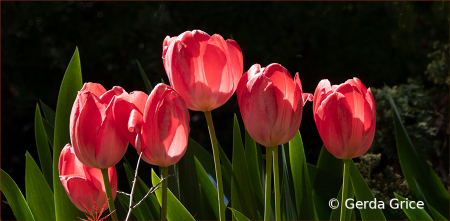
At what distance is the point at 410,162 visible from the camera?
0.76m

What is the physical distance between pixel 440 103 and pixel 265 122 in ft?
3.31

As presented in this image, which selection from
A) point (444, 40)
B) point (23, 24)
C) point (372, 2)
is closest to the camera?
point (444, 40)

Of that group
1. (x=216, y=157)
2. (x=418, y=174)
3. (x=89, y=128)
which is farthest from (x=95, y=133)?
(x=418, y=174)

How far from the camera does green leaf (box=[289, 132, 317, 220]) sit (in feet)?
2.01

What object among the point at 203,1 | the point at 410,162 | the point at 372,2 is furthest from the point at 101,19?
the point at 410,162

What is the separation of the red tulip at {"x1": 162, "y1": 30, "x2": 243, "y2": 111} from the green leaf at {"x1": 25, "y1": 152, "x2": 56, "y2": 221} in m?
0.35

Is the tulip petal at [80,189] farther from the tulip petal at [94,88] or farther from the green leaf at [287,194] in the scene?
the green leaf at [287,194]

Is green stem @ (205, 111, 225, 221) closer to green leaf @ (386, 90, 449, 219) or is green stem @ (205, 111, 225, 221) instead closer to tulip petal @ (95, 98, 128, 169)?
tulip petal @ (95, 98, 128, 169)

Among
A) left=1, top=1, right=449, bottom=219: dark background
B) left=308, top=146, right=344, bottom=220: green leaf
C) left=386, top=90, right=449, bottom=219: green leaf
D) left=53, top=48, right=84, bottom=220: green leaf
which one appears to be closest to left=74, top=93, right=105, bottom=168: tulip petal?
left=53, top=48, right=84, bottom=220: green leaf

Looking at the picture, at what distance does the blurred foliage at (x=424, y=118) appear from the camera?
1065 mm

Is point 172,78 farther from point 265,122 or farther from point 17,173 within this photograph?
point 17,173

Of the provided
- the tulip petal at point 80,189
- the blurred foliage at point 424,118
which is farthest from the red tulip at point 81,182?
the blurred foliage at point 424,118

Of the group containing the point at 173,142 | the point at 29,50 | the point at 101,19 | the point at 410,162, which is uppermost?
the point at 101,19

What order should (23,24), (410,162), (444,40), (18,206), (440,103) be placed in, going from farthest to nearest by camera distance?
(23,24) < (444,40) < (440,103) < (410,162) < (18,206)
